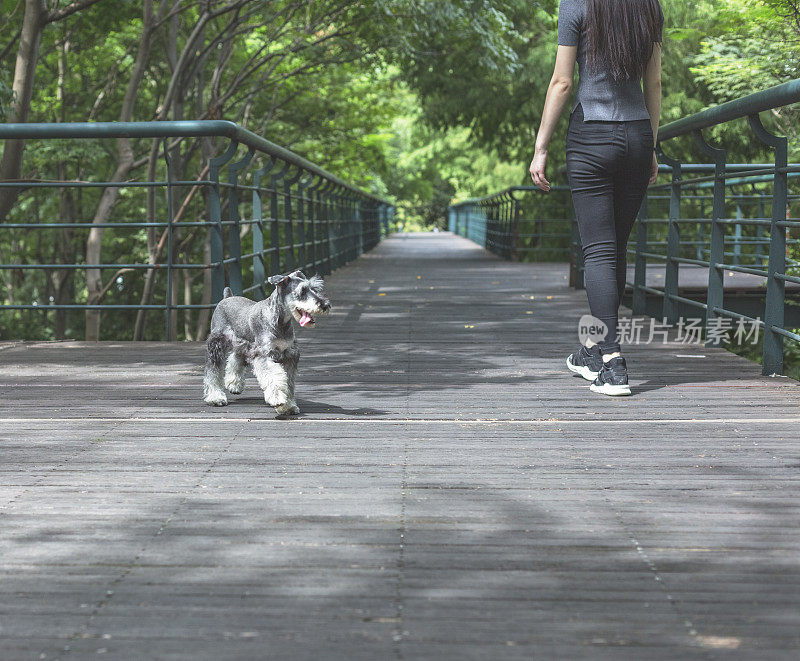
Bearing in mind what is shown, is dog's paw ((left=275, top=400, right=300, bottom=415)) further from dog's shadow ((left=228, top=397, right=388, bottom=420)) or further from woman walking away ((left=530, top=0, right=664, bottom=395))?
woman walking away ((left=530, top=0, right=664, bottom=395))

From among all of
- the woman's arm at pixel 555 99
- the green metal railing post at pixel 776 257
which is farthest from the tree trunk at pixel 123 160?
the green metal railing post at pixel 776 257

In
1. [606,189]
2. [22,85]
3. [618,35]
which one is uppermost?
[22,85]

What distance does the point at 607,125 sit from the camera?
4.95 m

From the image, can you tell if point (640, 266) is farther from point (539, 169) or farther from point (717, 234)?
point (539, 169)

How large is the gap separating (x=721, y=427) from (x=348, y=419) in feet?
5.08

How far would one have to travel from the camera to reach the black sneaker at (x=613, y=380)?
505cm

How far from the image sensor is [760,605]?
2.36 meters

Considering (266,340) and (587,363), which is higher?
(266,340)

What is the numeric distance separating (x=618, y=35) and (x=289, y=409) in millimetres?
2269

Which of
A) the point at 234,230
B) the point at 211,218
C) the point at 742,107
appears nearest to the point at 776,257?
the point at 742,107

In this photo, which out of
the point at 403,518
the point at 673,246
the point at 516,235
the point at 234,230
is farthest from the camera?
the point at 516,235

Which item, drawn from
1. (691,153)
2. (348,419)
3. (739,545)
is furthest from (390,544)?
(691,153)

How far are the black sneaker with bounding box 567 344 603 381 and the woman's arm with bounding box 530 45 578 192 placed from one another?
0.96 meters

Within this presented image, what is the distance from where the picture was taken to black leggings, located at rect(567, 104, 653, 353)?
497cm
